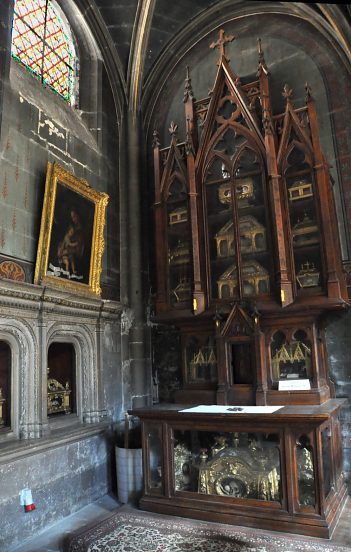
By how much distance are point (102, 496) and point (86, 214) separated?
390 centimetres

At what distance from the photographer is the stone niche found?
4945 mm

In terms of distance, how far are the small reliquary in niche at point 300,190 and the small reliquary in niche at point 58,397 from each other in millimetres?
3961

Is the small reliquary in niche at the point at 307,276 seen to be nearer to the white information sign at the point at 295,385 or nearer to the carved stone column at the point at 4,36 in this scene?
the white information sign at the point at 295,385

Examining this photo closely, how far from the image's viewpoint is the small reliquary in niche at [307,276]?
18.6 ft

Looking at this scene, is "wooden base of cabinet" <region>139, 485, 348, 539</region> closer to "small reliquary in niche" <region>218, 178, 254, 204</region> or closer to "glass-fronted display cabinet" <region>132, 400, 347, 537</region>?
"glass-fronted display cabinet" <region>132, 400, 347, 537</region>

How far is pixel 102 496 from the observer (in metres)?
6.23

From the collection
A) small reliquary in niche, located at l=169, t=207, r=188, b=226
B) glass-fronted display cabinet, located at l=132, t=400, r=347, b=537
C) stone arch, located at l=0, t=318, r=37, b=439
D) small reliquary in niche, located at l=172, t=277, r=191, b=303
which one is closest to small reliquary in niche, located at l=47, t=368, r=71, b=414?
stone arch, located at l=0, t=318, r=37, b=439

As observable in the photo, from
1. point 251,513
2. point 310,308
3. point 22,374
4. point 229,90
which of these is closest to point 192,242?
point 310,308

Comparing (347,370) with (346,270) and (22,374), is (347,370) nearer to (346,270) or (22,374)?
(346,270)

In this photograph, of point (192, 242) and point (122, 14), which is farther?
point (122, 14)

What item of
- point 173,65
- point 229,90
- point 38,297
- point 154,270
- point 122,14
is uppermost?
point 122,14

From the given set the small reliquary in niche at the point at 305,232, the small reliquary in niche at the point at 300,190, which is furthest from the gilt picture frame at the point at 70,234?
the small reliquary in niche at the point at 305,232

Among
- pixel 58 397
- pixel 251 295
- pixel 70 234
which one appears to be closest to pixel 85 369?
pixel 58 397

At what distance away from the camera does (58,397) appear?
6.04 metres
